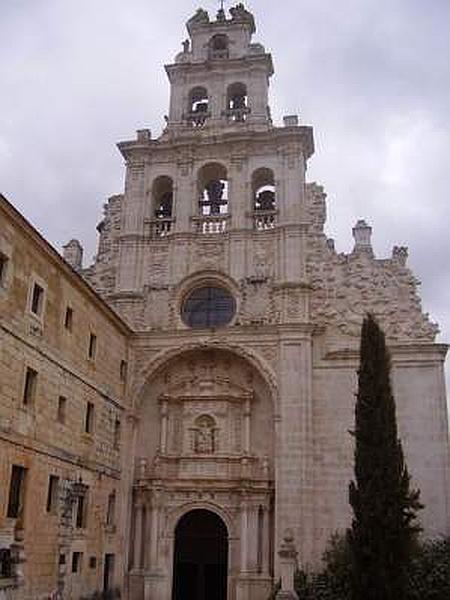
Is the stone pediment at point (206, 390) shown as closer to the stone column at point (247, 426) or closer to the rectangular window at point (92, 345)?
the stone column at point (247, 426)

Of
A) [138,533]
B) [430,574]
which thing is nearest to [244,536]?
[138,533]

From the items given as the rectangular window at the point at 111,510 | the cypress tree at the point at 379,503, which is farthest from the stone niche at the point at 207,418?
the cypress tree at the point at 379,503

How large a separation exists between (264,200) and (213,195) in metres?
2.26

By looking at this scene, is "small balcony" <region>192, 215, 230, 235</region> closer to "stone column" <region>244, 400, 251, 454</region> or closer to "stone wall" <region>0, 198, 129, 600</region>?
"stone wall" <region>0, 198, 129, 600</region>

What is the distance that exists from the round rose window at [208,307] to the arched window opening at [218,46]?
10873 millimetres

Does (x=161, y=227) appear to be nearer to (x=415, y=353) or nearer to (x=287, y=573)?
(x=415, y=353)

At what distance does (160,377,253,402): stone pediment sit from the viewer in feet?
82.9

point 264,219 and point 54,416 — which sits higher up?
point 264,219

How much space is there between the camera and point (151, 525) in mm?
24266

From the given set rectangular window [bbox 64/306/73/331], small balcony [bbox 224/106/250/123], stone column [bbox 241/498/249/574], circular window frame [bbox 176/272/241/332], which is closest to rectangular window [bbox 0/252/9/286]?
rectangular window [bbox 64/306/73/331]

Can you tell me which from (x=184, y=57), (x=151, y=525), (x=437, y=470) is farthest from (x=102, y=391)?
(x=184, y=57)

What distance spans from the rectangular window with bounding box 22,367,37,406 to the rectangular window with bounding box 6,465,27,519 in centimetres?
170

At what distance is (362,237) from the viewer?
2683 cm

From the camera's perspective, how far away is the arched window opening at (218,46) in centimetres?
3134
